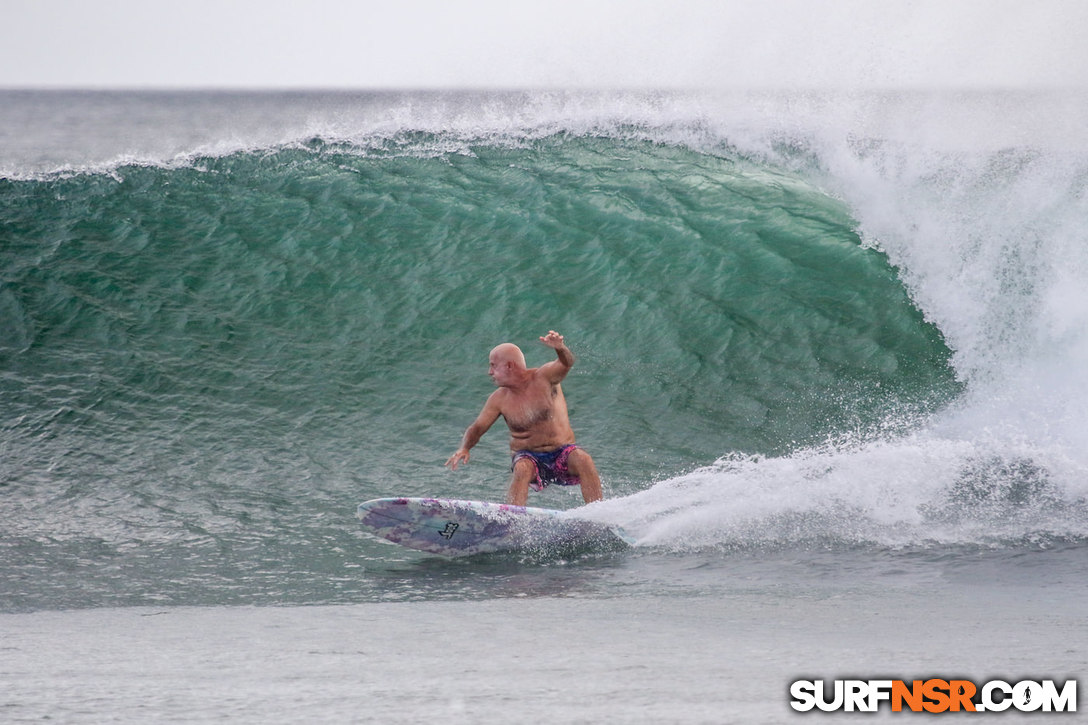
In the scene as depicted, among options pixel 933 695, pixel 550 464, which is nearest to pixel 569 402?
pixel 550 464

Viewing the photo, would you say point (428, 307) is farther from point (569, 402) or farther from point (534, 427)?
point (534, 427)

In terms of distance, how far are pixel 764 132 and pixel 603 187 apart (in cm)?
201

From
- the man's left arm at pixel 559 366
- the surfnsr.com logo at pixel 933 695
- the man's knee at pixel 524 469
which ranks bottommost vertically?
the surfnsr.com logo at pixel 933 695

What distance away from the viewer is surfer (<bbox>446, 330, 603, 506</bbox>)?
5.56 meters

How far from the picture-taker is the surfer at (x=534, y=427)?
219 inches

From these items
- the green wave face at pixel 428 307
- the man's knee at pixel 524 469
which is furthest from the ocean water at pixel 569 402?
the man's knee at pixel 524 469

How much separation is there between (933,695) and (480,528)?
126 inches

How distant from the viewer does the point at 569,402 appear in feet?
25.8

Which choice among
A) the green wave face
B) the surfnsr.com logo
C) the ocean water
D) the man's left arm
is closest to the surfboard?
the ocean water

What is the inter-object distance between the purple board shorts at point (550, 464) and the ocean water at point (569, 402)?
1.20 ft

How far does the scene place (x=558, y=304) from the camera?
29.8ft

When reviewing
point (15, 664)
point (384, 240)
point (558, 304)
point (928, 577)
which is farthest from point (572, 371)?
point (15, 664)

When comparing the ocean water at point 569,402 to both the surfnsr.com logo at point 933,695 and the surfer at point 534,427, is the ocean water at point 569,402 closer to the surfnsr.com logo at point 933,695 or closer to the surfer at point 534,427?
the surfnsr.com logo at point 933,695

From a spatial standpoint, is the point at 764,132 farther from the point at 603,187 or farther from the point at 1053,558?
the point at 1053,558
